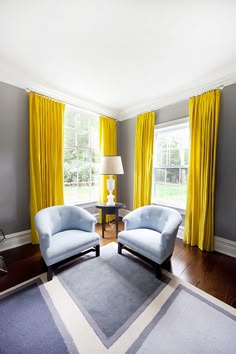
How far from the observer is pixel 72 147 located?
323cm

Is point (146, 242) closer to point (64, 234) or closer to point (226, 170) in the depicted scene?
point (64, 234)

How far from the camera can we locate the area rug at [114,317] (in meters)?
1.11

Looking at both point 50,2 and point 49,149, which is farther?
point 49,149

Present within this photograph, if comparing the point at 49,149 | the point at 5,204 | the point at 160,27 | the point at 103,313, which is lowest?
the point at 103,313

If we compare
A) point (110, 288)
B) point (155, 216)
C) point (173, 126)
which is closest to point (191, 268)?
point (155, 216)

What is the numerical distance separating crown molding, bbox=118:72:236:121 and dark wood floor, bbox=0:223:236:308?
260 cm

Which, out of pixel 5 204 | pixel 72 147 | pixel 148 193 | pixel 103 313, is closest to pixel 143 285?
pixel 103 313

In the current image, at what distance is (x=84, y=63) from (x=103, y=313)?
291 cm

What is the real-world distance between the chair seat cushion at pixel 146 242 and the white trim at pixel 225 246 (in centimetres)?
109

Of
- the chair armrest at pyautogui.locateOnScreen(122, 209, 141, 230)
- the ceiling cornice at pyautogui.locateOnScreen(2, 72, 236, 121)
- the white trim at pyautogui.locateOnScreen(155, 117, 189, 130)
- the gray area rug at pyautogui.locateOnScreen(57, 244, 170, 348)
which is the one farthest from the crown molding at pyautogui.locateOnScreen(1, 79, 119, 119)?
the gray area rug at pyautogui.locateOnScreen(57, 244, 170, 348)

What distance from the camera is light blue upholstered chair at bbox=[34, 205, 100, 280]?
5.66 feet

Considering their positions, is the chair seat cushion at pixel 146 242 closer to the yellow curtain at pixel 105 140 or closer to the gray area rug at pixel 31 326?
the gray area rug at pixel 31 326

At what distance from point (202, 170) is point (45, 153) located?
2657 millimetres

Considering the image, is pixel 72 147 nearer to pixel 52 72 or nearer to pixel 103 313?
pixel 52 72
